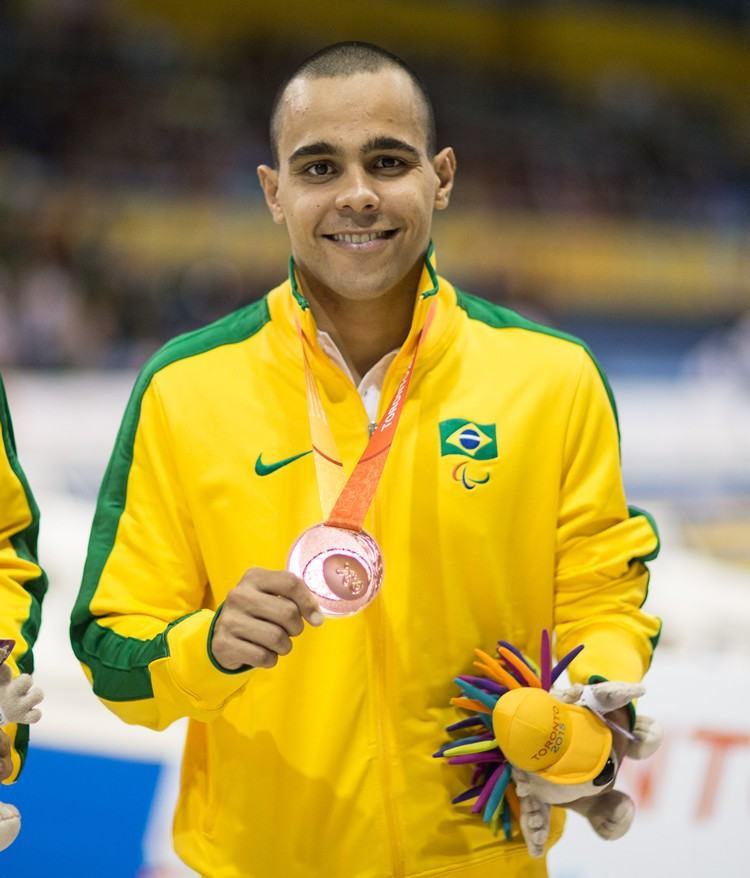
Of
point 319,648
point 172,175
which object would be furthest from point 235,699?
point 172,175

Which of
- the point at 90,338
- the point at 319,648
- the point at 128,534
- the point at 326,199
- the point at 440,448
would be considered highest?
the point at 90,338

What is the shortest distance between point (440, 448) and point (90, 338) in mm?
7400

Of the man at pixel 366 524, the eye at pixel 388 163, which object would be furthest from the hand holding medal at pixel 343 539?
the eye at pixel 388 163

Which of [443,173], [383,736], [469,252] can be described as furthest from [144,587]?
[469,252]

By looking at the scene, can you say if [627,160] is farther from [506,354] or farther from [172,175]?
[506,354]

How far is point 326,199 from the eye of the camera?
6.69 feet

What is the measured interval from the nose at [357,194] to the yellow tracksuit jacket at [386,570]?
180 millimetres

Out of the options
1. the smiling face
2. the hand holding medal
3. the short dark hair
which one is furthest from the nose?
the hand holding medal

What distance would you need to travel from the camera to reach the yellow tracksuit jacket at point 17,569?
203 cm

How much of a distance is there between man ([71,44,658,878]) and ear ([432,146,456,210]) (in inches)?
0.4

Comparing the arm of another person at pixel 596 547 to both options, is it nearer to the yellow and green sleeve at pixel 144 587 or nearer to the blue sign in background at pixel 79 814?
the yellow and green sleeve at pixel 144 587

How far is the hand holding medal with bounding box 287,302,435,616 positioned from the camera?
1867 mm

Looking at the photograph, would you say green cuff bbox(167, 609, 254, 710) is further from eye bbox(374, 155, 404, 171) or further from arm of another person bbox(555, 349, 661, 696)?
eye bbox(374, 155, 404, 171)

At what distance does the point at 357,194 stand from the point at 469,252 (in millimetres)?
11111
